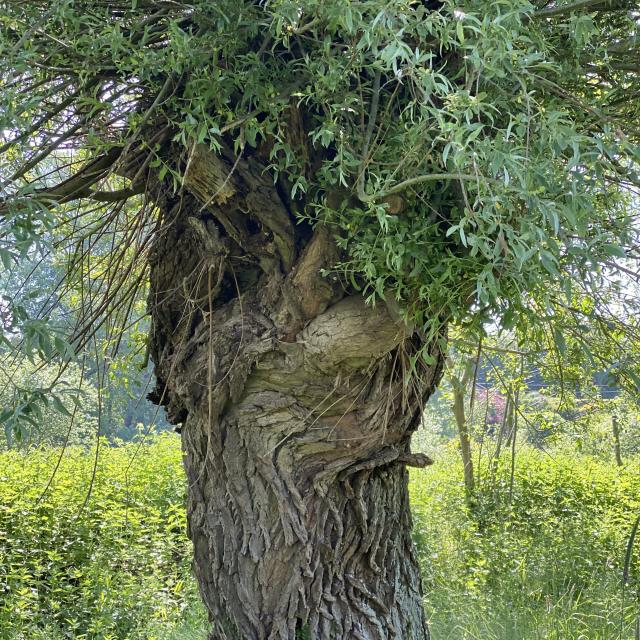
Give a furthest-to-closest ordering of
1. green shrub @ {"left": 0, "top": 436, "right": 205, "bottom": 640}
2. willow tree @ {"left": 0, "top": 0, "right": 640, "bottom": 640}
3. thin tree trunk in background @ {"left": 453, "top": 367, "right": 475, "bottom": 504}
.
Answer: thin tree trunk in background @ {"left": 453, "top": 367, "right": 475, "bottom": 504} < green shrub @ {"left": 0, "top": 436, "right": 205, "bottom": 640} < willow tree @ {"left": 0, "top": 0, "right": 640, "bottom": 640}

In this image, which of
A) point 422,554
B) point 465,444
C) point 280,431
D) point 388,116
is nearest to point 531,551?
point 422,554

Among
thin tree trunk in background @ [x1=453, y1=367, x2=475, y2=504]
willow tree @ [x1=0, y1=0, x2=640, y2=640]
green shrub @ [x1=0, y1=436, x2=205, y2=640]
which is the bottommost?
green shrub @ [x1=0, y1=436, x2=205, y2=640]

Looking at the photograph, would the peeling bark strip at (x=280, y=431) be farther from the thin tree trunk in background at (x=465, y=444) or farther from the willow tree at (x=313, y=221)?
the thin tree trunk in background at (x=465, y=444)

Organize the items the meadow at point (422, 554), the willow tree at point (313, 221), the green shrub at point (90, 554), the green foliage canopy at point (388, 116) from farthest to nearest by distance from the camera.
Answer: the green shrub at point (90, 554), the meadow at point (422, 554), the willow tree at point (313, 221), the green foliage canopy at point (388, 116)

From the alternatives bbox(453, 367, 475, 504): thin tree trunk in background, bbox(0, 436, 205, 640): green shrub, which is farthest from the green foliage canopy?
bbox(453, 367, 475, 504): thin tree trunk in background

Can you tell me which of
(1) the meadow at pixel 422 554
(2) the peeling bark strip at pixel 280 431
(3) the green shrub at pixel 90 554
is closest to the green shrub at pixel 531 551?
(1) the meadow at pixel 422 554

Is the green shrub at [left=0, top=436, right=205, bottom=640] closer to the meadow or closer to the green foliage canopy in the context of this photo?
the meadow

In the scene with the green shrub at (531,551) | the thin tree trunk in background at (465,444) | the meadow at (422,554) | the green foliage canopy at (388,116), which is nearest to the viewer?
the green foliage canopy at (388,116)

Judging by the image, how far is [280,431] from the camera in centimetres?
262

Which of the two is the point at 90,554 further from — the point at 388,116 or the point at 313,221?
the point at 388,116

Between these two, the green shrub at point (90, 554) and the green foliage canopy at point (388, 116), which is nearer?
the green foliage canopy at point (388, 116)

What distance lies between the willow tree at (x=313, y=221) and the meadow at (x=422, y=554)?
163 cm

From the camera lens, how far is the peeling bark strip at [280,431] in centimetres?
254

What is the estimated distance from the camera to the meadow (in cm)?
483
